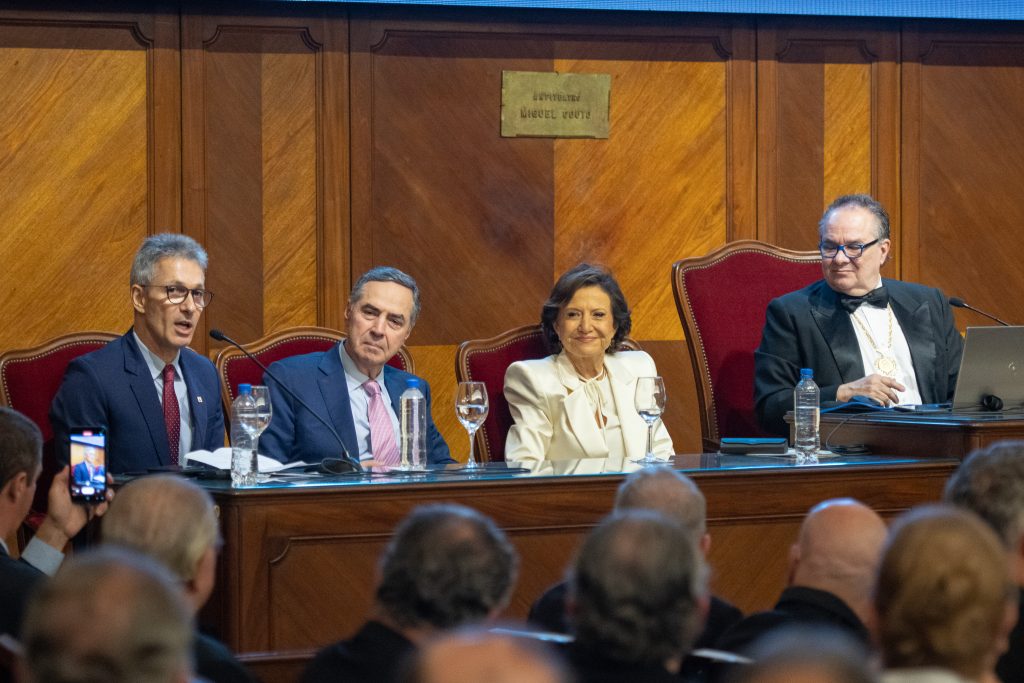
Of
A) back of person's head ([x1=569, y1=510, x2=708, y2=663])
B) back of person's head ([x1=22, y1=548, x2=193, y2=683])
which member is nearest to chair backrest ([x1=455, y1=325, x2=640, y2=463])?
back of person's head ([x1=569, y1=510, x2=708, y2=663])

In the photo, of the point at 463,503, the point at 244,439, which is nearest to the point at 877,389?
the point at 463,503

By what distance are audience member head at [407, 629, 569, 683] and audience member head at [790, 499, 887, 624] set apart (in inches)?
45.4

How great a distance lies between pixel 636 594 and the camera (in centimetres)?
174

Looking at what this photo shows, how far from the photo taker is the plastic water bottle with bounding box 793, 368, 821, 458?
3.96 meters

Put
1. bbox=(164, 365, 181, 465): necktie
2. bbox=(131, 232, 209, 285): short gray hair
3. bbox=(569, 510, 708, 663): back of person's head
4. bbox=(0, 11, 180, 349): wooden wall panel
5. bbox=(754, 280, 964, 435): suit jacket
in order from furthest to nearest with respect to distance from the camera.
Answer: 1. bbox=(0, 11, 180, 349): wooden wall panel
2. bbox=(754, 280, 964, 435): suit jacket
3. bbox=(131, 232, 209, 285): short gray hair
4. bbox=(164, 365, 181, 465): necktie
5. bbox=(569, 510, 708, 663): back of person's head

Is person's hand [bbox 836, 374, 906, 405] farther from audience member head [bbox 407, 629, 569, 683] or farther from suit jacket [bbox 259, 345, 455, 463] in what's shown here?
audience member head [bbox 407, 629, 569, 683]

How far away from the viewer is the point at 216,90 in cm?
585

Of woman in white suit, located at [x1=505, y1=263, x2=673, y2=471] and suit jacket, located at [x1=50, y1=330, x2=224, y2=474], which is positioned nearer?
suit jacket, located at [x1=50, y1=330, x2=224, y2=474]

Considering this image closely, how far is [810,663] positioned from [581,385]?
3.31 m

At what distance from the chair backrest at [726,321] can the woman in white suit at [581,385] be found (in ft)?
1.38

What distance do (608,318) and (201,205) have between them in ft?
6.63

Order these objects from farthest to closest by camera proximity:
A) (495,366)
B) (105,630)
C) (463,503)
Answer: (495,366) < (463,503) < (105,630)

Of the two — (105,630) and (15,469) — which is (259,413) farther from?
(105,630)

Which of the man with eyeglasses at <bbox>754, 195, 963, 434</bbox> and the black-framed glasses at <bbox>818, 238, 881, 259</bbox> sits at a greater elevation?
the black-framed glasses at <bbox>818, 238, 881, 259</bbox>
